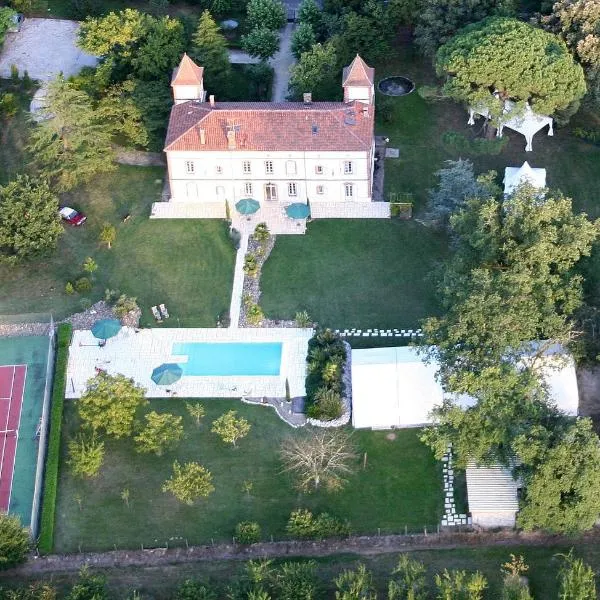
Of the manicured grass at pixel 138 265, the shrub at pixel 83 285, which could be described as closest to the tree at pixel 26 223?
the manicured grass at pixel 138 265

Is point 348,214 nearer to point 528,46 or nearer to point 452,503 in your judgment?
point 528,46

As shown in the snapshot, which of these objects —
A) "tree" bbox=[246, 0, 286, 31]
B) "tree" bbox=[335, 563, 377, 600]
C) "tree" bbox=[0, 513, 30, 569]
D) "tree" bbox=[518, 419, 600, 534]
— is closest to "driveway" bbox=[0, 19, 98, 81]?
"tree" bbox=[246, 0, 286, 31]

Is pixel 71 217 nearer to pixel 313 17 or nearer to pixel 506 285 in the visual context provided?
pixel 313 17

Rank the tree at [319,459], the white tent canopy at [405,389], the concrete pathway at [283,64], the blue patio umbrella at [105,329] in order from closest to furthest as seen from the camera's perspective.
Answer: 1. the tree at [319,459]
2. the white tent canopy at [405,389]
3. the blue patio umbrella at [105,329]
4. the concrete pathway at [283,64]

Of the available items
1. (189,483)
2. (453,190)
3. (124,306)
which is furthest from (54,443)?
(453,190)

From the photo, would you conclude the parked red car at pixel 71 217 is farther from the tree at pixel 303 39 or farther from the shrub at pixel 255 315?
the tree at pixel 303 39

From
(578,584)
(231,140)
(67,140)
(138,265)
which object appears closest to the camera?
(578,584)
